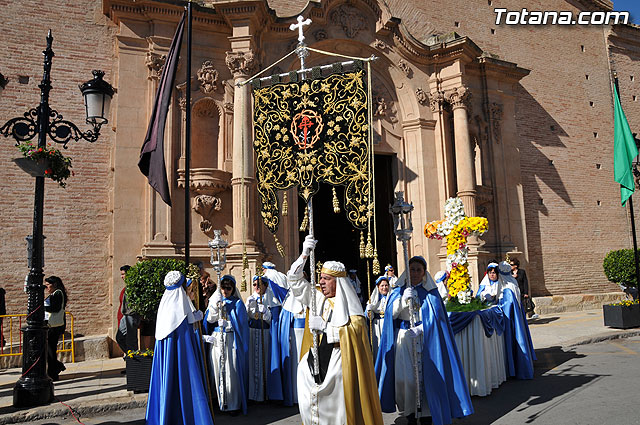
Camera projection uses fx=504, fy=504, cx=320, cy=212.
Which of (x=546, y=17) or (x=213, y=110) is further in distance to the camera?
(x=546, y=17)

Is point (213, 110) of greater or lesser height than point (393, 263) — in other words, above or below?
above

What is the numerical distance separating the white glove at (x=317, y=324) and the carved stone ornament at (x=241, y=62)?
9.21 m

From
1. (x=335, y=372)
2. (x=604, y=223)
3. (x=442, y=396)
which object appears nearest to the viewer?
(x=335, y=372)

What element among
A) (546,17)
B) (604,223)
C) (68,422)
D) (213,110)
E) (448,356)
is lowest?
(68,422)

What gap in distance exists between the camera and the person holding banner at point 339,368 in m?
4.72

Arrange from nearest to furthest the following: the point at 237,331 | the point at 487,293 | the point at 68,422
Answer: the point at 68,422 < the point at 237,331 < the point at 487,293

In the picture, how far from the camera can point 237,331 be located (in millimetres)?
7031

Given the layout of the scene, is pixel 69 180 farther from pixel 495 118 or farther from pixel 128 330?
pixel 495 118

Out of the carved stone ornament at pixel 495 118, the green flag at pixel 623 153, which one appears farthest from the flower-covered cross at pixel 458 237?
the carved stone ornament at pixel 495 118

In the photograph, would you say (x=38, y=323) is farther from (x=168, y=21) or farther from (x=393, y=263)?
(x=393, y=263)

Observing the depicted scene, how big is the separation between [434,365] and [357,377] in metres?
1.42

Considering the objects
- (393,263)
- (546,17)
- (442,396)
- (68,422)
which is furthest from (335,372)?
(546,17)

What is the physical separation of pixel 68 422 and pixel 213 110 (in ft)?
28.4

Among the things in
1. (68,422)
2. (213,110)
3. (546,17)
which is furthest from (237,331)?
(546,17)
